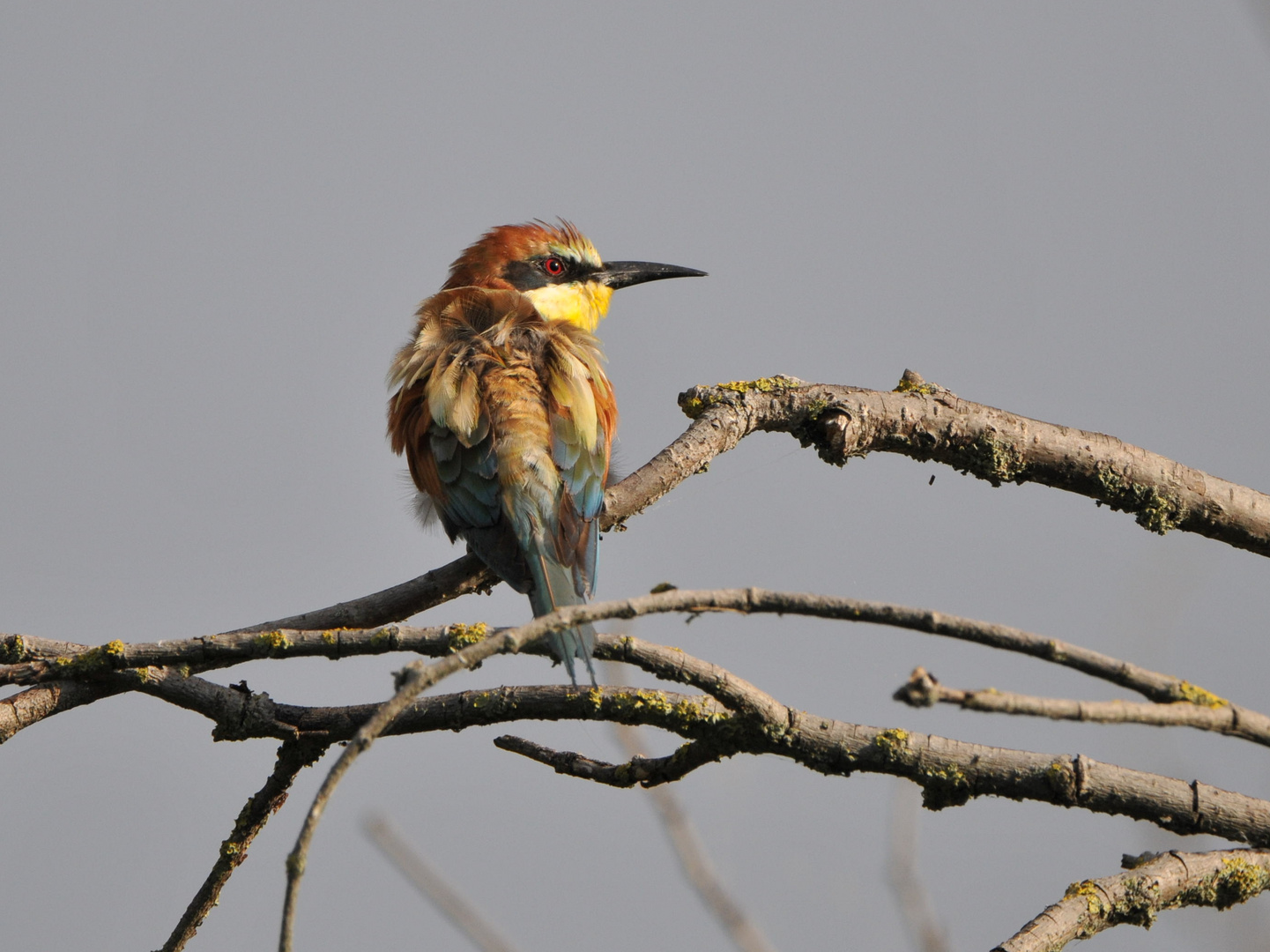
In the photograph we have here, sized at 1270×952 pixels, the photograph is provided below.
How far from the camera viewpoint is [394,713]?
49.1 inches

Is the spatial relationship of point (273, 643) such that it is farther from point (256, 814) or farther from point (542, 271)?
point (542, 271)

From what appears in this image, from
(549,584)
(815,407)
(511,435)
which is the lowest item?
(549,584)

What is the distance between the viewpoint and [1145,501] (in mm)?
2807

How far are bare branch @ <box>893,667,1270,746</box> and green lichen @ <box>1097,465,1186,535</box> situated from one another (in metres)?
1.45

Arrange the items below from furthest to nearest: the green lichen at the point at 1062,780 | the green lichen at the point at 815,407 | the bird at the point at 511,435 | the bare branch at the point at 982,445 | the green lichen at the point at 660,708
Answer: the bird at the point at 511,435 → the green lichen at the point at 815,407 → the bare branch at the point at 982,445 → the green lichen at the point at 660,708 → the green lichen at the point at 1062,780

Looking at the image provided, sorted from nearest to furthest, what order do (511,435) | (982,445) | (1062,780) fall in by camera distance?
(1062,780), (982,445), (511,435)

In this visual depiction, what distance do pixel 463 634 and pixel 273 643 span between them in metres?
0.31

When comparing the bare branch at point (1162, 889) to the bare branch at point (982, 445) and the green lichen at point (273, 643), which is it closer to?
the bare branch at point (982, 445)

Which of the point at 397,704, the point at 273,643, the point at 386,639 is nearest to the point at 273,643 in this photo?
the point at 273,643

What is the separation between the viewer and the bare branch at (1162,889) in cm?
189

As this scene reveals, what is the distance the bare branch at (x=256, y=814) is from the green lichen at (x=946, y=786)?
1.10 metres

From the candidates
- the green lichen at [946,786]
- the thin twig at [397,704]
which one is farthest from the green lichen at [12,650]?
the green lichen at [946,786]

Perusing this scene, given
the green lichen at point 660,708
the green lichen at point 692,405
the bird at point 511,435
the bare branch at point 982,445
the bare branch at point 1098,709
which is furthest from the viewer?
the bird at point 511,435

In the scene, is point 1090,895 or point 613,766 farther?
point 613,766
